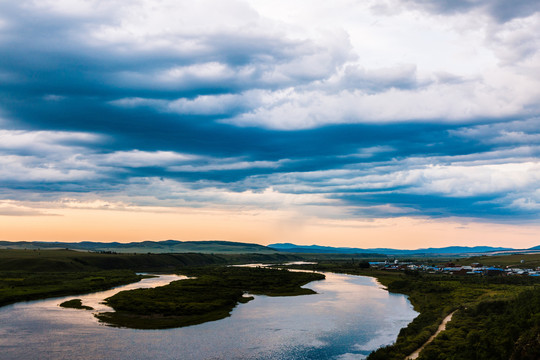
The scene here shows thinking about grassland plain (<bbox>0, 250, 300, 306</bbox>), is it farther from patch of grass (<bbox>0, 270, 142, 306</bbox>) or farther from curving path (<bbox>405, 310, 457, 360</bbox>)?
curving path (<bbox>405, 310, 457, 360</bbox>)

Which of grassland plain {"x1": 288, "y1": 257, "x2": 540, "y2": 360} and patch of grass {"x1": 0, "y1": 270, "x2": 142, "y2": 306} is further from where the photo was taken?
patch of grass {"x1": 0, "y1": 270, "x2": 142, "y2": 306}

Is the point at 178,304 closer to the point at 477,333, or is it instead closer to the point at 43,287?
the point at 43,287

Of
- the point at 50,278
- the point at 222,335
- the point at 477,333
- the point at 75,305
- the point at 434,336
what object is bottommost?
the point at 50,278

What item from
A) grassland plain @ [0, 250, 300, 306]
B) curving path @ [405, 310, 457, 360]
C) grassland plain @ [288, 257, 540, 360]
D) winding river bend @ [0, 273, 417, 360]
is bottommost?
grassland plain @ [0, 250, 300, 306]

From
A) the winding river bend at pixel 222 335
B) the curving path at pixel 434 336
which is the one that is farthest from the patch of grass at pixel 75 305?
the curving path at pixel 434 336

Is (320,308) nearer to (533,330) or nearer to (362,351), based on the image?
(362,351)

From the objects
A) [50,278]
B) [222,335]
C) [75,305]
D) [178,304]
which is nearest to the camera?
[222,335]

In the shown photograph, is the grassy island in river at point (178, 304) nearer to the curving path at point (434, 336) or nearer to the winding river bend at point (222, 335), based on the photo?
the winding river bend at point (222, 335)

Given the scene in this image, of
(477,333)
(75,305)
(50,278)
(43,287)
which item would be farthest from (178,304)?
(50,278)

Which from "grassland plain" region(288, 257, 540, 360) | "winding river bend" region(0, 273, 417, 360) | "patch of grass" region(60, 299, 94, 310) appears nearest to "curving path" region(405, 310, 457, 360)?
"grassland plain" region(288, 257, 540, 360)
